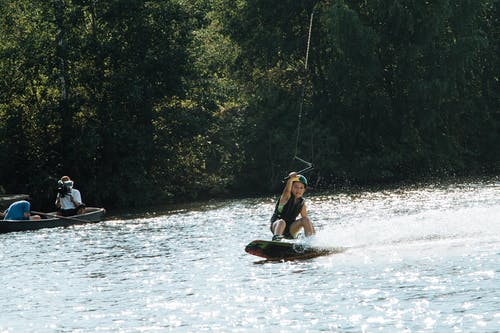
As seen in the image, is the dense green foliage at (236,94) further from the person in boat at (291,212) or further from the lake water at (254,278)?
the person in boat at (291,212)

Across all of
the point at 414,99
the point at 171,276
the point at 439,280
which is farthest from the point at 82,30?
the point at 439,280

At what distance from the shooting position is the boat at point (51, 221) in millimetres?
31812

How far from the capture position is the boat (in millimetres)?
31812

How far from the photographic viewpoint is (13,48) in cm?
4425

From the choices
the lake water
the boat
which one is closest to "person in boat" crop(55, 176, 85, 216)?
the boat

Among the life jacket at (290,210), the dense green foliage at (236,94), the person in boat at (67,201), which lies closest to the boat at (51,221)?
the person in boat at (67,201)

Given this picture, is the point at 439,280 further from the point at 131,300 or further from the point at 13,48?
the point at 13,48

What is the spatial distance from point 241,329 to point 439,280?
4.34 m

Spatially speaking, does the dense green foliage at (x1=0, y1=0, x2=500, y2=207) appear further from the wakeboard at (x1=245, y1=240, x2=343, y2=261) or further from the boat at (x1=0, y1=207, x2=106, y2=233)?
the wakeboard at (x1=245, y1=240, x2=343, y2=261)

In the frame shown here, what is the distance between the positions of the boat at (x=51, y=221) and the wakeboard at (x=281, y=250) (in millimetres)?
12222

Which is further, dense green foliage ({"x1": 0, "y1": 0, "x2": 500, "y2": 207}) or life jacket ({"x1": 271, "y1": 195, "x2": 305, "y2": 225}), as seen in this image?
dense green foliage ({"x1": 0, "y1": 0, "x2": 500, "y2": 207})

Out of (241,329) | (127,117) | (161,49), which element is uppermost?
(161,49)

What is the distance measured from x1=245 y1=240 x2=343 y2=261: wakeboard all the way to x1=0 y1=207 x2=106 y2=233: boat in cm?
1222

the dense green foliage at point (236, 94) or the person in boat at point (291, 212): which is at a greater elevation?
the dense green foliage at point (236, 94)
